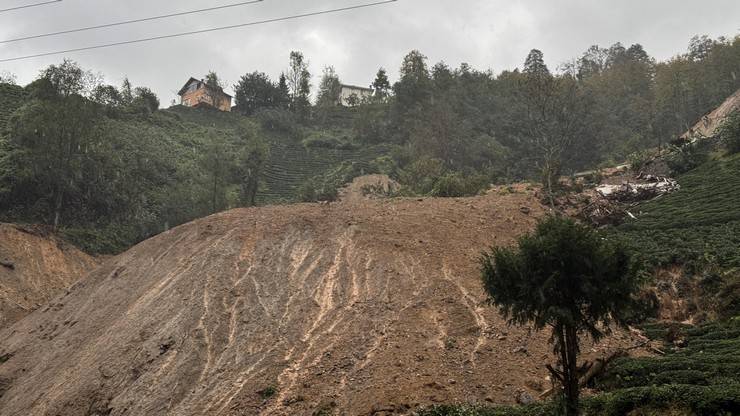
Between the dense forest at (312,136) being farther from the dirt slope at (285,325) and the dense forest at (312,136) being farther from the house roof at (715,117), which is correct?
the dirt slope at (285,325)

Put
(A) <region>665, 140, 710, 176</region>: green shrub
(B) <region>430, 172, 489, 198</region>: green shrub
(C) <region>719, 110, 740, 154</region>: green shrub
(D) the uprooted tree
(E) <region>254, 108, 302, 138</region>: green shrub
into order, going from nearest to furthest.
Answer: (D) the uprooted tree < (B) <region>430, 172, 489, 198</region>: green shrub < (C) <region>719, 110, 740, 154</region>: green shrub < (A) <region>665, 140, 710, 176</region>: green shrub < (E) <region>254, 108, 302, 138</region>: green shrub

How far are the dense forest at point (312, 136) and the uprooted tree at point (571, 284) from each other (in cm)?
1953

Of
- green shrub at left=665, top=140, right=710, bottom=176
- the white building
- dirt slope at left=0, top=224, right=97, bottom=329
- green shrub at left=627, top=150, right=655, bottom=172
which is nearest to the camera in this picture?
dirt slope at left=0, top=224, right=97, bottom=329

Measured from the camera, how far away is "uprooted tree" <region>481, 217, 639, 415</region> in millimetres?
13445

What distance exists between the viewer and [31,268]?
32344 millimetres

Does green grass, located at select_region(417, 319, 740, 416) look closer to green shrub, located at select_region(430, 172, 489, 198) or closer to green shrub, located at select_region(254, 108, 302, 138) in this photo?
green shrub, located at select_region(430, 172, 489, 198)

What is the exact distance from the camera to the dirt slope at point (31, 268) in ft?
97.2

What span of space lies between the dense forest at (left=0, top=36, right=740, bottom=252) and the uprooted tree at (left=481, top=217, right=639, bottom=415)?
19.5 meters

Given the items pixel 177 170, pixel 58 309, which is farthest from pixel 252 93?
pixel 58 309

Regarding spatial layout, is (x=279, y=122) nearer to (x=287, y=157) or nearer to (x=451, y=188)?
(x=287, y=157)

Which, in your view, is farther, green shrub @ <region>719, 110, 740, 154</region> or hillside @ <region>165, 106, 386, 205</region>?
hillside @ <region>165, 106, 386, 205</region>

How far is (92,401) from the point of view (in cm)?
1753

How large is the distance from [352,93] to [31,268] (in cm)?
6600

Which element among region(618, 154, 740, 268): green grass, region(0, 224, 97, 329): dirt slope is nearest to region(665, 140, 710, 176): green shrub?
region(618, 154, 740, 268): green grass
